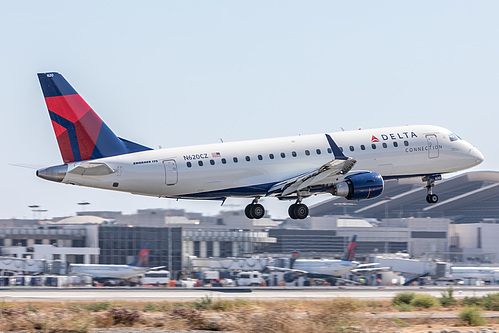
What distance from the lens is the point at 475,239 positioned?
132000 millimetres

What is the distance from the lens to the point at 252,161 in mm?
47781

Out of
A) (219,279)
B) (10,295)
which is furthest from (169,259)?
(10,295)

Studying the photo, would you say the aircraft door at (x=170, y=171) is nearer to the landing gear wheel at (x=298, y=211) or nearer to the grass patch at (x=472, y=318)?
the landing gear wheel at (x=298, y=211)

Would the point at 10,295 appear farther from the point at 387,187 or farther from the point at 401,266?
the point at 387,187

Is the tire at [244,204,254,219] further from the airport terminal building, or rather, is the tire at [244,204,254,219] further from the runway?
the airport terminal building

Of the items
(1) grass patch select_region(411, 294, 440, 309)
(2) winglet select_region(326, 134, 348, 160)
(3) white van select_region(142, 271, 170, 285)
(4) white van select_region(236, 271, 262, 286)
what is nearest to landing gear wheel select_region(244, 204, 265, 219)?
(2) winglet select_region(326, 134, 348, 160)

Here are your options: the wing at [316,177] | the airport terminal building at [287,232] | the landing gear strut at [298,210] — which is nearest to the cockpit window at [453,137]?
the wing at [316,177]

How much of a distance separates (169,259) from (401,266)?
29.4 meters

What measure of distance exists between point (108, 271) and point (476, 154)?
124 ft

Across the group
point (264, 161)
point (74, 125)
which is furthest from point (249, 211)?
point (74, 125)

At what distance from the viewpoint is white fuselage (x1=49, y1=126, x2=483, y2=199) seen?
148 ft

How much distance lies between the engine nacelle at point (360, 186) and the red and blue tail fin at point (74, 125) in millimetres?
13708

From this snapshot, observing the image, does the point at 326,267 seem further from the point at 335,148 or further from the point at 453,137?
the point at 335,148

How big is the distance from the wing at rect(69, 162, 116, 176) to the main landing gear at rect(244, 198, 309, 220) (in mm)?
10827
